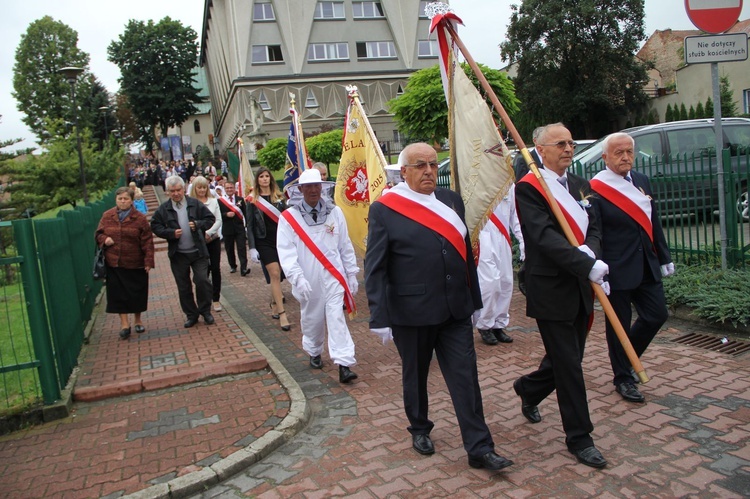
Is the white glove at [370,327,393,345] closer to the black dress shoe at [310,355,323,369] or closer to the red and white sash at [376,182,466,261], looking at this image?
the red and white sash at [376,182,466,261]

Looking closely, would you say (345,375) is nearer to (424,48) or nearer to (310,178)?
(310,178)

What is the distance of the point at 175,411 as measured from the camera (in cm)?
540

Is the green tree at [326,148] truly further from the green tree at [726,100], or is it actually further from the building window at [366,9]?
the building window at [366,9]

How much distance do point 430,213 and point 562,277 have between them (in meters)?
0.93

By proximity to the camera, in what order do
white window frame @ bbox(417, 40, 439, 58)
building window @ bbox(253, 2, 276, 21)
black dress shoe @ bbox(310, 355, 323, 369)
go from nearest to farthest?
black dress shoe @ bbox(310, 355, 323, 369) < building window @ bbox(253, 2, 276, 21) < white window frame @ bbox(417, 40, 439, 58)

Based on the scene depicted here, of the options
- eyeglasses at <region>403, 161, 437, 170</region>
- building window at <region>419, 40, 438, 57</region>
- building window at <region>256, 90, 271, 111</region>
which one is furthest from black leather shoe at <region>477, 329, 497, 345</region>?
building window at <region>419, 40, 438, 57</region>

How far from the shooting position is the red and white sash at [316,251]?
243 inches

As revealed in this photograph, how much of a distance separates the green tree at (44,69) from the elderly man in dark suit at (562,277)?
60.4m

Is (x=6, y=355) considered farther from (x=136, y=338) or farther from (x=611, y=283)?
(x=611, y=283)

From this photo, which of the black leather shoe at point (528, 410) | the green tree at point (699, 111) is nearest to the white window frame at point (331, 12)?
the green tree at point (699, 111)

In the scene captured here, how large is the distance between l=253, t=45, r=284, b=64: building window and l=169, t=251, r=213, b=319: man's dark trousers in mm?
39272

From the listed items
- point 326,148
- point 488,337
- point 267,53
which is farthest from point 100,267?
point 267,53

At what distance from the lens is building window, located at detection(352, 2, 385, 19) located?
47469 millimetres

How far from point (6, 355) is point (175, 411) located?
71.9 inches
